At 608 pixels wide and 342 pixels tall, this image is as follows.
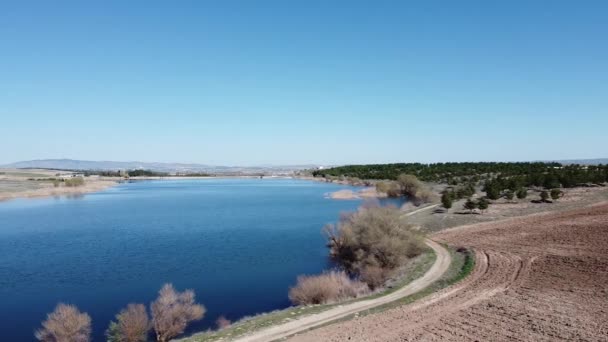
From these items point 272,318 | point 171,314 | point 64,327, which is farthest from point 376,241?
point 64,327

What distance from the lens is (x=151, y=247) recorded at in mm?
41000

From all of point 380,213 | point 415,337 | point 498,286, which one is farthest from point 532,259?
point 415,337

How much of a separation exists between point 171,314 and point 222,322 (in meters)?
2.43

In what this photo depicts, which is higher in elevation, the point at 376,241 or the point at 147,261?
the point at 376,241

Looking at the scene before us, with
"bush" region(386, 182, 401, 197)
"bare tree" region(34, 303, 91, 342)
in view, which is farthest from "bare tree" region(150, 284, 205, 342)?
"bush" region(386, 182, 401, 197)

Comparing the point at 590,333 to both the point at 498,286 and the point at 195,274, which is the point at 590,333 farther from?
the point at 195,274

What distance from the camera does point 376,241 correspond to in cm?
3200

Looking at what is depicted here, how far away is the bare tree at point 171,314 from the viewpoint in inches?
774

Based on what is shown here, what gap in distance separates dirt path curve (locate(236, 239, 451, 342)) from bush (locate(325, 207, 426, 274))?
10.3 ft

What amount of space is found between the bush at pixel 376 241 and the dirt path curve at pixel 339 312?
3152mm

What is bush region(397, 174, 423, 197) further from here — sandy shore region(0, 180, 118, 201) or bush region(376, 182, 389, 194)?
sandy shore region(0, 180, 118, 201)

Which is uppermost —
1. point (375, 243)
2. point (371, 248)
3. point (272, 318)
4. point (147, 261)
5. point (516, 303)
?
point (375, 243)

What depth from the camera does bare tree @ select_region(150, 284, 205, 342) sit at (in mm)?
19672

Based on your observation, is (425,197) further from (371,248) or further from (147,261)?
(147,261)
